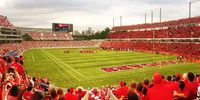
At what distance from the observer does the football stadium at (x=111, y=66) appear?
1006cm

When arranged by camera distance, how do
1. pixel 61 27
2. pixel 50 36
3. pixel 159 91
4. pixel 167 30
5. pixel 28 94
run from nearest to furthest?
1. pixel 159 91
2. pixel 28 94
3. pixel 167 30
4. pixel 50 36
5. pixel 61 27

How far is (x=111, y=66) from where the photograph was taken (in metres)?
39.2

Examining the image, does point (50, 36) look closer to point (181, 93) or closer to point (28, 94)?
point (28, 94)

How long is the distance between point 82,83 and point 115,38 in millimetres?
89157

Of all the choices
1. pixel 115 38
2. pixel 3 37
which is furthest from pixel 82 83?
pixel 115 38

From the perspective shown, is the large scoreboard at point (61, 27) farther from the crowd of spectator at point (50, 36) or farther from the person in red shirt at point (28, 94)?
the person in red shirt at point (28, 94)

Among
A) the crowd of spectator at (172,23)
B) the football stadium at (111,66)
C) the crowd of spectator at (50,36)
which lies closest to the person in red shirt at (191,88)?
the football stadium at (111,66)

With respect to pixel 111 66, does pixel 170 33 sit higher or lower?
higher

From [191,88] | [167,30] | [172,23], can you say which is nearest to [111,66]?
[191,88]

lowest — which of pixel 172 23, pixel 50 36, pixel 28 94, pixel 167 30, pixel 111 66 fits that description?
pixel 111 66

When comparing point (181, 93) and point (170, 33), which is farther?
point (170, 33)

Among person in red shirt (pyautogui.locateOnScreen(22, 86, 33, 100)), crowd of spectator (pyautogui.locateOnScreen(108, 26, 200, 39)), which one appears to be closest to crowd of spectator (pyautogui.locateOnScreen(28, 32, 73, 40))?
crowd of spectator (pyautogui.locateOnScreen(108, 26, 200, 39))

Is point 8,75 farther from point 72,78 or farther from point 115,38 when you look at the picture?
point 115,38

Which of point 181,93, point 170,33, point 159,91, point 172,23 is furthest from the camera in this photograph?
point 172,23
